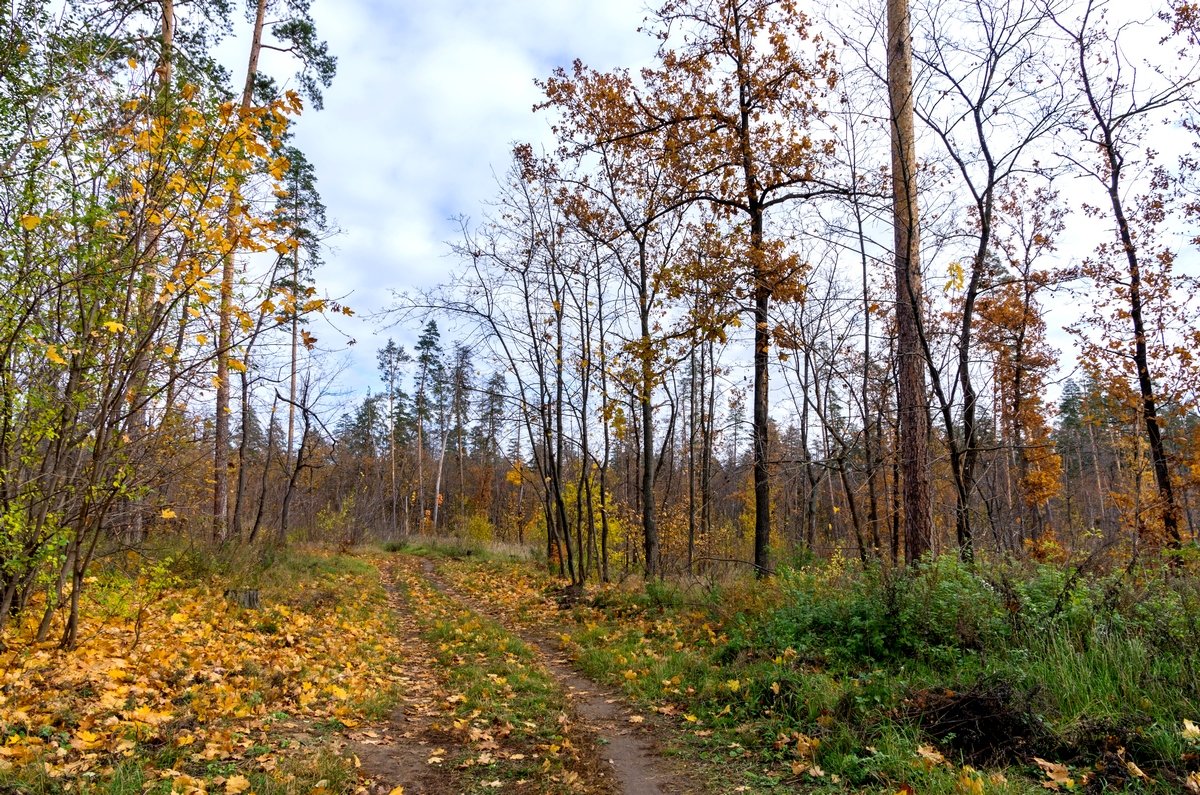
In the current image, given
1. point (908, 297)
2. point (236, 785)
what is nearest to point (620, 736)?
point (236, 785)

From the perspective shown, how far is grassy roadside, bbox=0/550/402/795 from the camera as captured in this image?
11.2 ft

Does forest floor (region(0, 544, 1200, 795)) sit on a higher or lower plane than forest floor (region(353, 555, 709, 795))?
higher

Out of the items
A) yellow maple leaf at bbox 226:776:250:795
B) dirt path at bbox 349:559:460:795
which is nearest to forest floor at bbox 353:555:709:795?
dirt path at bbox 349:559:460:795

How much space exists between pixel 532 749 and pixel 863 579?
4.16m

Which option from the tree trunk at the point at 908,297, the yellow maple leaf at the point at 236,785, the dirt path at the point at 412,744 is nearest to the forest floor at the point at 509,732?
the dirt path at the point at 412,744

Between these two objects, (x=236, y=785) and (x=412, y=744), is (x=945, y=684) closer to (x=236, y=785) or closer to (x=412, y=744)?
(x=412, y=744)

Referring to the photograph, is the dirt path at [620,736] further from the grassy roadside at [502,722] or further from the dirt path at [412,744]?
the dirt path at [412,744]

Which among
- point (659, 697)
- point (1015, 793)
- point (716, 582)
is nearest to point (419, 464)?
point (716, 582)

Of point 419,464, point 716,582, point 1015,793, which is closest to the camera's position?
point 1015,793

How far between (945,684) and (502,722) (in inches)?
140

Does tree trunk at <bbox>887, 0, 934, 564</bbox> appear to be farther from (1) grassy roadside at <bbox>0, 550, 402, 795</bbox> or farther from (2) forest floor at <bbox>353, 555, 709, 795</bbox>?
(1) grassy roadside at <bbox>0, 550, 402, 795</bbox>

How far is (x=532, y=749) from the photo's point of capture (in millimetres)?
4676

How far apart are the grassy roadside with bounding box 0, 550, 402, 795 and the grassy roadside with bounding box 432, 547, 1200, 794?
2720 millimetres

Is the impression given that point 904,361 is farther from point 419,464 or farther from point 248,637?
point 419,464
